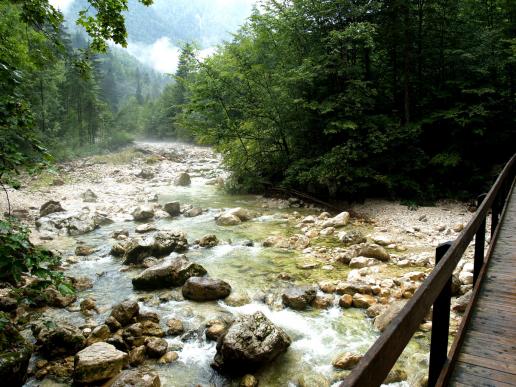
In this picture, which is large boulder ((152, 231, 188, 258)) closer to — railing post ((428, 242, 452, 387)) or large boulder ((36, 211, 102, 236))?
large boulder ((36, 211, 102, 236))

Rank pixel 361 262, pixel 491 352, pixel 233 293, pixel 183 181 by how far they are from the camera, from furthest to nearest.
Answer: pixel 183 181
pixel 361 262
pixel 233 293
pixel 491 352

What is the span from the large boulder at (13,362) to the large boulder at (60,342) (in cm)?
47

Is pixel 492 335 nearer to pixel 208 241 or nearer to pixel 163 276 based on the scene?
pixel 163 276

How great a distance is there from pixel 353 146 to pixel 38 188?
58.2ft

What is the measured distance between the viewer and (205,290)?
7.21 meters

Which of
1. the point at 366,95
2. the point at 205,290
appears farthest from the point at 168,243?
the point at 366,95

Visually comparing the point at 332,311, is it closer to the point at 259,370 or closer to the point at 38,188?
the point at 259,370

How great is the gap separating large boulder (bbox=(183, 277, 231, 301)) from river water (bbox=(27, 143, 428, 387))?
0.19 m

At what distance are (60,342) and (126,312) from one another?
1.17 metres

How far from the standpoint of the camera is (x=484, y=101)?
1295 centimetres

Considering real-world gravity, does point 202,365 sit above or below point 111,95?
below

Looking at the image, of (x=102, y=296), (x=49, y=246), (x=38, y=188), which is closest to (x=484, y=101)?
(x=102, y=296)

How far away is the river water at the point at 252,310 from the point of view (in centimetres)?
489

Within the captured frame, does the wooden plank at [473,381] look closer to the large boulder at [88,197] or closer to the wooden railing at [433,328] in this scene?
the wooden railing at [433,328]
